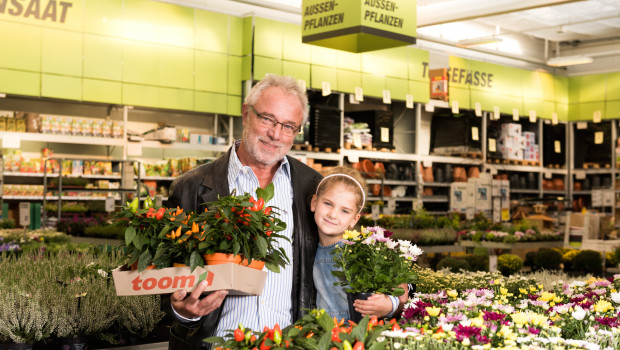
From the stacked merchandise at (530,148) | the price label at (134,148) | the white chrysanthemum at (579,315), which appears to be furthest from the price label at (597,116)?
the white chrysanthemum at (579,315)

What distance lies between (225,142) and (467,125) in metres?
4.49

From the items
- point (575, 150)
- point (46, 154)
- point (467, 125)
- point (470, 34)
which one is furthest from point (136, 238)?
point (575, 150)

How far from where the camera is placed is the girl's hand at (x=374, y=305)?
78.7 inches

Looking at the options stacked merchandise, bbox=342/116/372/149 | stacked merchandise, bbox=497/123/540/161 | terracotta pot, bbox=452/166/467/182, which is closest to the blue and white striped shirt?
stacked merchandise, bbox=342/116/372/149

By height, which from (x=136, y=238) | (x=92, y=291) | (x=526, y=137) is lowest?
(x=92, y=291)

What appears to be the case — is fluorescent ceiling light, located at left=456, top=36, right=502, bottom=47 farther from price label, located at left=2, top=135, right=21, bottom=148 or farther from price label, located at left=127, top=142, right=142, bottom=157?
price label, located at left=2, top=135, right=21, bottom=148

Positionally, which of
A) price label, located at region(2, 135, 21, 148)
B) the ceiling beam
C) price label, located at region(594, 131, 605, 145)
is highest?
the ceiling beam

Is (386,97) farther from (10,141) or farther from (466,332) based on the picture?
(466,332)

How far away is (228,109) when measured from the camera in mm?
9047

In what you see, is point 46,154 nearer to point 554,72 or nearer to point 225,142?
point 225,142

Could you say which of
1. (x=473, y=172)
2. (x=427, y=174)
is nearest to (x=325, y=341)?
(x=427, y=174)

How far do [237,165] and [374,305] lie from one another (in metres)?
0.82

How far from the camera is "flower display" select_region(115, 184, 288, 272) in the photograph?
1.93 m

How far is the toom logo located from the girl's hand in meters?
0.46
